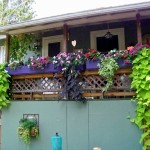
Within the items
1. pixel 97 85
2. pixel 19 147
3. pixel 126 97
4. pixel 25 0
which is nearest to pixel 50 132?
pixel 19 147

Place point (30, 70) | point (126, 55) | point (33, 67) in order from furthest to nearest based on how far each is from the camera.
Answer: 1. point (30, 70)
2. point (33, 67)
3. point (126, 55)

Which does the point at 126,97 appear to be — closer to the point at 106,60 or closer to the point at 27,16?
the point at 106,60

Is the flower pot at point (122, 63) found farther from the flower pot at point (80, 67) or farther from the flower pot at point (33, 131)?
the flower pot at point (33, 131)

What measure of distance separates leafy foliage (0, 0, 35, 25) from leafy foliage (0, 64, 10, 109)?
42.6ft

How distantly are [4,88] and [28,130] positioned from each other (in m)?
1.30

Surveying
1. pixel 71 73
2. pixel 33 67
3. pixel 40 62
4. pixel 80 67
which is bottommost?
pixel 71 73

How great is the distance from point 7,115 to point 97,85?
103 inches

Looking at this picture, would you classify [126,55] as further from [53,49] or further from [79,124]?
[53,49]

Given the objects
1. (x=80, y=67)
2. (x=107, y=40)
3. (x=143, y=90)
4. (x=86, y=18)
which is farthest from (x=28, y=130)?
(x=107, y=40)

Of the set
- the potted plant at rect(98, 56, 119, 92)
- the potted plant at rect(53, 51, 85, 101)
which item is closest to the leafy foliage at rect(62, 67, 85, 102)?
the potted plant at rect(53, 51, 85, 101)

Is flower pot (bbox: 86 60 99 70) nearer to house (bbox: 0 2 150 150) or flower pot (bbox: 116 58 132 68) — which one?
house (bbox: 0 2 150 150)

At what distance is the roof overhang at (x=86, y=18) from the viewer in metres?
6.08

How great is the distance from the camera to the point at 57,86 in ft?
21.5

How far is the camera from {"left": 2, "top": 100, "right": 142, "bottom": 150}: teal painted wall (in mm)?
5672
